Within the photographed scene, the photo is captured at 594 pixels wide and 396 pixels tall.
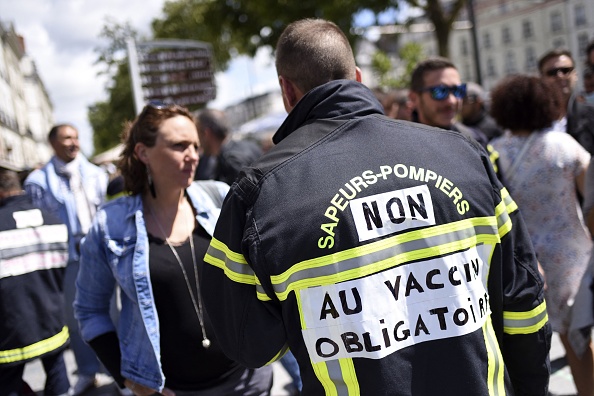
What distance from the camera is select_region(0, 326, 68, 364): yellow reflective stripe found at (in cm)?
338

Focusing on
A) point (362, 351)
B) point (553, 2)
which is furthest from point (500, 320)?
point (553, 2)

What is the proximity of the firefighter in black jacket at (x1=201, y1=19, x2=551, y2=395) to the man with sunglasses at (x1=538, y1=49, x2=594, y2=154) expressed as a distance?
264 cm

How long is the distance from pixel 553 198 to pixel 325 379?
224 cm

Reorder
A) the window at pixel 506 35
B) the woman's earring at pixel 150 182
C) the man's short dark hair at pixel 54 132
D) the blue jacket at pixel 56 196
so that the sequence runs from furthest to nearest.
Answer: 1. the window at pixel 506 35
2. the man's short dark hair at pixel 54 132
3. the blue jacket at pixel 56 196
4. the woman's earring at pixel 150 182

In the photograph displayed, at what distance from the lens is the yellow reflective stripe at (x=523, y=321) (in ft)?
5.60

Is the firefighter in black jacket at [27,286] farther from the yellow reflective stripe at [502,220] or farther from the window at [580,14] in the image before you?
the window at [580,14]

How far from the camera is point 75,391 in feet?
16.8

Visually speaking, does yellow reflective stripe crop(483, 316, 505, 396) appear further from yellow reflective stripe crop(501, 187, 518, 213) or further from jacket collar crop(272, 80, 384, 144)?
jacket collar crop(272, 80, 384, 144)

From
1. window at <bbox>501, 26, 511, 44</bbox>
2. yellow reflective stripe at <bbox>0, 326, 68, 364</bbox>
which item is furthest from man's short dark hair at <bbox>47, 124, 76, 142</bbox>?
window at <bbox>501, 26, 511, 44</bbox>

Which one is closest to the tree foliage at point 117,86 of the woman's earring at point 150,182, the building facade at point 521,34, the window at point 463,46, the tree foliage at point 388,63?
the woman's earring at point 150,182

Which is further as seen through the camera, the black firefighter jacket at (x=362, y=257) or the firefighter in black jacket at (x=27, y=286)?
the firefighter in black jacket at (x=27, y=286)

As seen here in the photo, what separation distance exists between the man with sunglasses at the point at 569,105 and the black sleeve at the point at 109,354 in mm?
2965

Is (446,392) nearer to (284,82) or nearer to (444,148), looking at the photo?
(444,148)

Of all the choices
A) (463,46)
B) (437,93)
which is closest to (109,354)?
(437,93)
